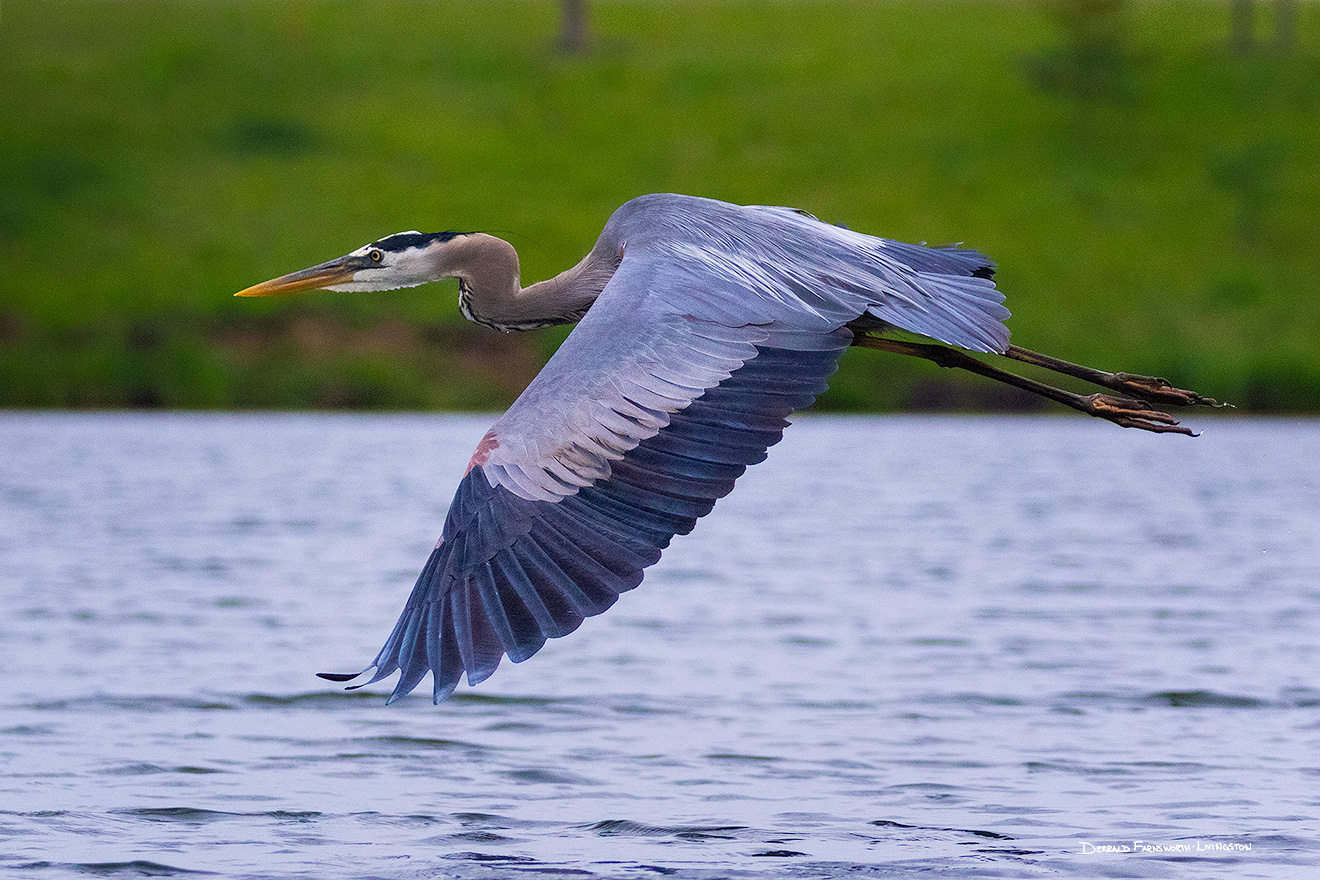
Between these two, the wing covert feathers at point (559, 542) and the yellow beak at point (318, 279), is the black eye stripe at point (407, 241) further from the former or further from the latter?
the wing covert feathers at point (559, 542)

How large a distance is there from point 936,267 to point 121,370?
23.4 meters

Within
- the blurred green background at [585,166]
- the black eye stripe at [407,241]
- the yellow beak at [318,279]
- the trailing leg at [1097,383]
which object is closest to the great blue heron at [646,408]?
the trailing leg at [1097,383]

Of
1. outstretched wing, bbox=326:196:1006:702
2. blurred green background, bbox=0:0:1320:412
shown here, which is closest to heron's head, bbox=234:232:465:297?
outstretched wing, bbox=326:196:1006:702

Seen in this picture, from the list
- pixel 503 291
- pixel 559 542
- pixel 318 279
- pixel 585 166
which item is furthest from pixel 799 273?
pixel 585 166

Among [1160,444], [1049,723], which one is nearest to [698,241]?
[1049,723]

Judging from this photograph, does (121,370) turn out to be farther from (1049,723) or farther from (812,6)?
(812,6)

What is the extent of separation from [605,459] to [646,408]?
0.21 meters

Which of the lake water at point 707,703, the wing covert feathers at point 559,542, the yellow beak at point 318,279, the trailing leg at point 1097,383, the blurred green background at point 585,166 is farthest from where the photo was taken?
the blurred green background at point 585,166

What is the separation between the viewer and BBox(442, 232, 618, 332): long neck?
756 centimetres

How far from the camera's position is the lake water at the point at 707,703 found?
699cm

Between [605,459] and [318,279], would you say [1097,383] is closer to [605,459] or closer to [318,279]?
[605,459]

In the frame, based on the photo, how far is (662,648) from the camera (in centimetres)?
1136

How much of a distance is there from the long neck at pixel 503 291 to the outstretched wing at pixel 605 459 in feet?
4.07

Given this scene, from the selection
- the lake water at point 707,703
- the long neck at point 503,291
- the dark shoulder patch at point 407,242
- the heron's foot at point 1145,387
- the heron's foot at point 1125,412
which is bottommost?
the lake water at point 707,703
